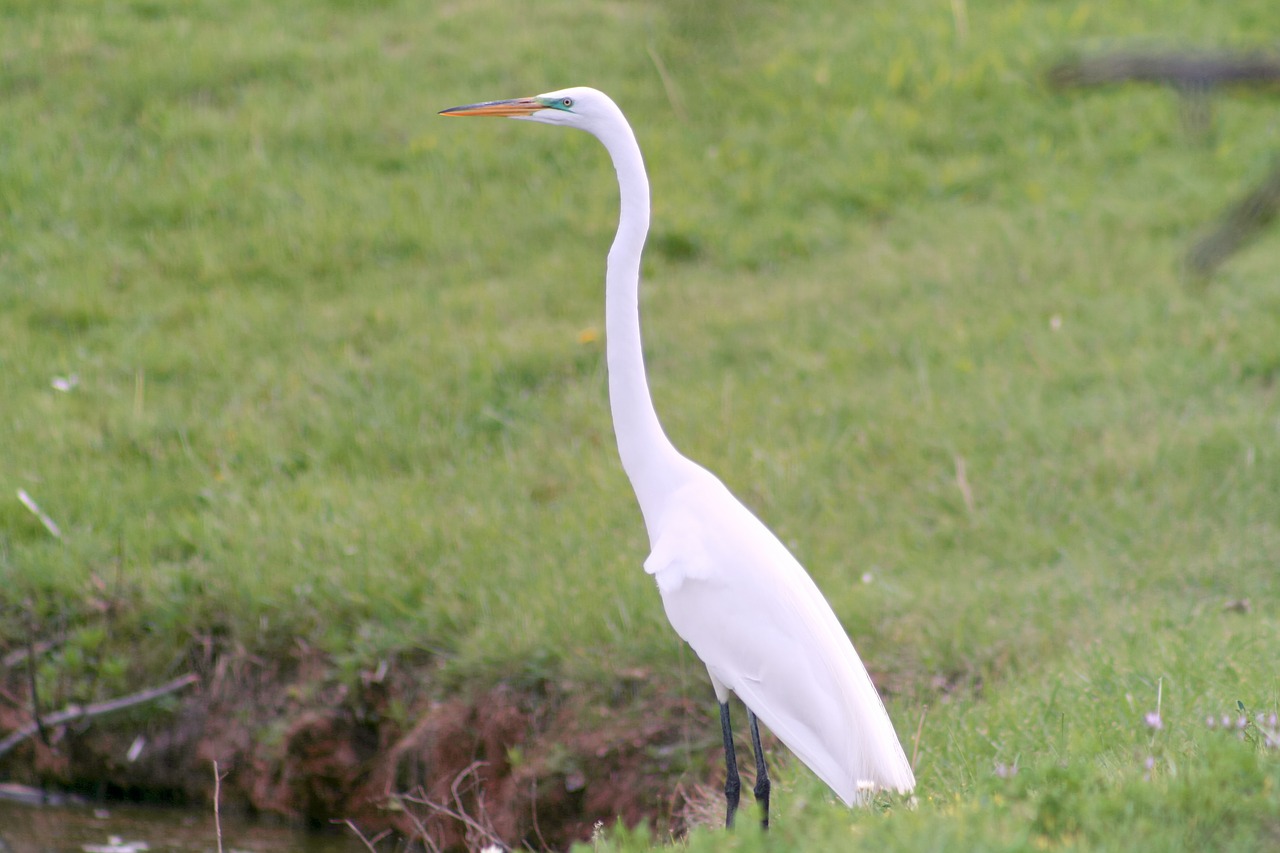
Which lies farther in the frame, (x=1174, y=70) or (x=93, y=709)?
(x=93, y=709)

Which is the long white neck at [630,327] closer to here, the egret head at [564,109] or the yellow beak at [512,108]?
the egret head at [564,109]

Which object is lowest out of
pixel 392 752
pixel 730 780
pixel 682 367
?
pixel 392 752

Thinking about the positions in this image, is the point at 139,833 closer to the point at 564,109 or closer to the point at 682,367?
the point at 564,109

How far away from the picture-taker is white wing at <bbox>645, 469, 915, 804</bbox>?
9.75ft

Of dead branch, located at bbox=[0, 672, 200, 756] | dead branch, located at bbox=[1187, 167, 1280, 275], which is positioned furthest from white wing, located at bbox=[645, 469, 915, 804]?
dead branch, located at bbox=[0, 672, 200, 756]

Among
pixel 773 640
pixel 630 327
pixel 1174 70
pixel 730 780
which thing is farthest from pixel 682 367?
pixel 1174 70

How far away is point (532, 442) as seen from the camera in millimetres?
5684

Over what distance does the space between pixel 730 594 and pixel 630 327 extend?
0.70 metres

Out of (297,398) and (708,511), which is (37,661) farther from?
(708,511)

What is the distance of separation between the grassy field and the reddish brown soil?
13 cm

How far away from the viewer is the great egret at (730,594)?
2.99m

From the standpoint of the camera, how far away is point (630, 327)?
3.26 metres

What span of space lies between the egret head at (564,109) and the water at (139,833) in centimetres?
244

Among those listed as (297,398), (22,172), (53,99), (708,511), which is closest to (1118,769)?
(708,511)
